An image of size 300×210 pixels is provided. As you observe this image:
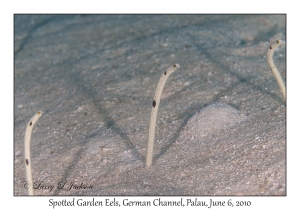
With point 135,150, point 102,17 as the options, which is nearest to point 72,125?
point 135,150

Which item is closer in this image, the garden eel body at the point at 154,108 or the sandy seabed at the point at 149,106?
the garden eel body at the point at 154,108

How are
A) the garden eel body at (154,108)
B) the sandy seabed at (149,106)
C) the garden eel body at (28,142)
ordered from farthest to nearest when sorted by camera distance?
1. the sandy seabed at (149,106)
2. the garden eel body at (154,108)
3. the garden eel body at (28,142)

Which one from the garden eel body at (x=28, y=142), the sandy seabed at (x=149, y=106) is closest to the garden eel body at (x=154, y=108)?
the sandy seabed at (x=149, y=106)

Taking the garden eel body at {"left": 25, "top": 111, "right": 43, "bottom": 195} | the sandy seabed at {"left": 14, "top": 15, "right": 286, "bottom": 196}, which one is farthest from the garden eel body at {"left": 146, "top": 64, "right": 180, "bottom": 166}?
the garden eel body at {"left": 25, "top": 111, "right": 43, "bottom": 195}

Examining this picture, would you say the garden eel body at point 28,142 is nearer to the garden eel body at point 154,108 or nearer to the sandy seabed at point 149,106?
the sandy seabed at point 149,106

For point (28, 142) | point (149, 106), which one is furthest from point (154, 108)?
point (149, 106)

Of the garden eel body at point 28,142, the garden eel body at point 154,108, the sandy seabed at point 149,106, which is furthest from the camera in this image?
the sandy seabed at point 149,106

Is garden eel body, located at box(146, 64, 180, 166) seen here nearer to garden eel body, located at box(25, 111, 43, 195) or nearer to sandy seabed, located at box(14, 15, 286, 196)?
sandy seabed, located at box(14, 15, 286, 196)

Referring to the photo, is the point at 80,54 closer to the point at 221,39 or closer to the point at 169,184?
the point at 221,39
